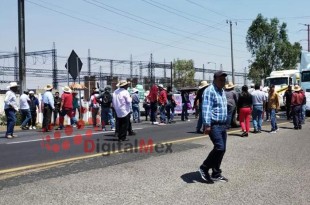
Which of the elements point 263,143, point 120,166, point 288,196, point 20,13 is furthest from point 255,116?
point 20,13

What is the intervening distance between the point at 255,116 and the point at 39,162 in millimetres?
7558

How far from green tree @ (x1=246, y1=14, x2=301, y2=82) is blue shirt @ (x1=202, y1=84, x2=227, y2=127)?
123 ft

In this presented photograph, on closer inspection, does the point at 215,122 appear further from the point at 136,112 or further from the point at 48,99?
the point at 136,112

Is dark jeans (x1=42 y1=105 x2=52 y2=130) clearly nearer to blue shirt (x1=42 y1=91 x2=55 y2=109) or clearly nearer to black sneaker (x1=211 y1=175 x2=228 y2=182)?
blue shirt (x1=42 y1=91 x2=55 y2=109)

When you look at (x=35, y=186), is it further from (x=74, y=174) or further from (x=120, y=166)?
(x=120, y=166)

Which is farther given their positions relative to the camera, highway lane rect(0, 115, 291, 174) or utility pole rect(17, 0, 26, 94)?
utility pole rect(17, 0, 26, 94)

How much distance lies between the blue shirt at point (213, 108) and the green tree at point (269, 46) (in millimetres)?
37352

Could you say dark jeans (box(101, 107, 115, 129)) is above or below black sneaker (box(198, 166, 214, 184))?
above

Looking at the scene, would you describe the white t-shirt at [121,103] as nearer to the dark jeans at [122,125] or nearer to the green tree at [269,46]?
the dark jeans at [122,125]

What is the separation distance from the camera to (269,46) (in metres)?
43.2

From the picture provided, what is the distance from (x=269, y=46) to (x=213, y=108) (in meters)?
38.8

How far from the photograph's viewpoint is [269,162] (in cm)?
812

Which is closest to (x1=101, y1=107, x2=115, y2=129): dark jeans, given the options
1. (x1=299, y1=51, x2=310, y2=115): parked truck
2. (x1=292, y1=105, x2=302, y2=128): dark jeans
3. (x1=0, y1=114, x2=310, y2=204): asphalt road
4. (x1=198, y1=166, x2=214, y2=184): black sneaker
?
(x1=0, y1=114, x2=310, y2=204): asphalt road

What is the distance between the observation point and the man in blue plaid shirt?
6.36 metres
